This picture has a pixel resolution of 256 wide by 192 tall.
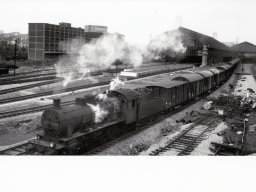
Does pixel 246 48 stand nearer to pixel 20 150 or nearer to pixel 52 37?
pixel 52 37

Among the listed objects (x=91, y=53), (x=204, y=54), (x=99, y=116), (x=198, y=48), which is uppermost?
(x=198, y=48)

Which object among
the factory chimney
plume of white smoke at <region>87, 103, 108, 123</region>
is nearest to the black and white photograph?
plume of white smoke at <region>87, 103, 108, 123</region>

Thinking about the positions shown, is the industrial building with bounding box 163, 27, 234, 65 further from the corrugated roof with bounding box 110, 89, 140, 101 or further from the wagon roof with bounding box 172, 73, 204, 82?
the corrugated roof with bounding box 110, 89, 140, 101

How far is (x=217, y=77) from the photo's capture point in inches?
869

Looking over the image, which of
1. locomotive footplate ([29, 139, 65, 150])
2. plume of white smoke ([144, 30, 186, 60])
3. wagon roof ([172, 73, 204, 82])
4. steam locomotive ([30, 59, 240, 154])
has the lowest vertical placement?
locomotive footplate ([29, 139, 65, 150])

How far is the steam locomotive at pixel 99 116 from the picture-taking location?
7.76 m

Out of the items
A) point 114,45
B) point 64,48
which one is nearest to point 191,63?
point 114,45

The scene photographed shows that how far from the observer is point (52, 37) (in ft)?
41.5

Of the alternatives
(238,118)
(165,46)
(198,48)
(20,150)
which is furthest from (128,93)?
(198,48)

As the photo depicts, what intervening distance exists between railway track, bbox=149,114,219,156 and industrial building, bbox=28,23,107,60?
4.96m

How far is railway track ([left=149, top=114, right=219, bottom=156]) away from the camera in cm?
877

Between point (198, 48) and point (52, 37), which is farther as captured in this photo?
point (198, 48)

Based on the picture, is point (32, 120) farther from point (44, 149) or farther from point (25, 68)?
point (25, 68)

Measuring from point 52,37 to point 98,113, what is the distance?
5507 mm
